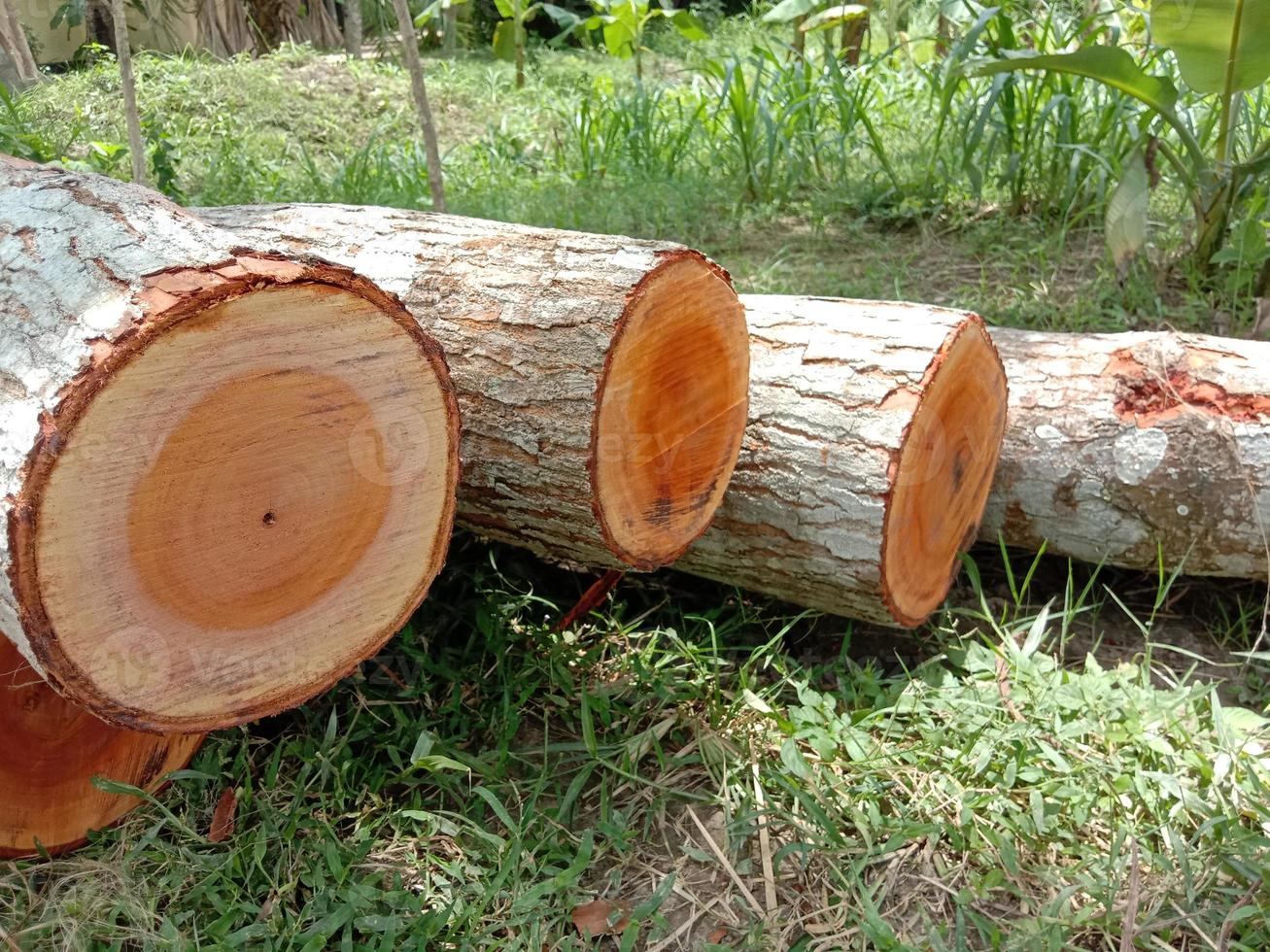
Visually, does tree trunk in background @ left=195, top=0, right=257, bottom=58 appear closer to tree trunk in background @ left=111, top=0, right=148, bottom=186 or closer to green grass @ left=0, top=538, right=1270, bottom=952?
tree trunk in background @ left=111, top=0, right=148, bottom=186

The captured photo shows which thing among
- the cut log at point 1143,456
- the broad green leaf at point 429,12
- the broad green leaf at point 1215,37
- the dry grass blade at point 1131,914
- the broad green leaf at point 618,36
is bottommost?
the dry grass blade at point 1131,914

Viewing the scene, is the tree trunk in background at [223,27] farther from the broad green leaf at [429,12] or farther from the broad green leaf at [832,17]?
the broad green leaf at [832,17]

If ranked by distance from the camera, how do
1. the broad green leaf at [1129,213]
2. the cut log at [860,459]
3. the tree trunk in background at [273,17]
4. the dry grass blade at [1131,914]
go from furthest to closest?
the tree trunk in background at [273,17] → the broad green leaf at [1129,213] → the cut log at [860,459] → the dry grass blade at [1131,914]

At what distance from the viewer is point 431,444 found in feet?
6.02

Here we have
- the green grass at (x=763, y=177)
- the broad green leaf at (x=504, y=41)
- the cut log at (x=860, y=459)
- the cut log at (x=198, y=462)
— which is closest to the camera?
the cut log at (x=198, y=462)

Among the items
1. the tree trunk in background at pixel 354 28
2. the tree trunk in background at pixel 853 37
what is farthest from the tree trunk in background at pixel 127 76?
the tree trunk in background at pixel 354 28

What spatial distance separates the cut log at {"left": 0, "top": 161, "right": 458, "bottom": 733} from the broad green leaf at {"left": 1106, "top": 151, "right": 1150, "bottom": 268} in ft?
7.79

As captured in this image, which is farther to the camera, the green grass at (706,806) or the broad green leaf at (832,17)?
the broad green leaf at (832,17)

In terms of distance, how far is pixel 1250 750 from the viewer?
2129mm

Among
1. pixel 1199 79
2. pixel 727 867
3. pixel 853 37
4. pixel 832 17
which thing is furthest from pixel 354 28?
pixel 727 867

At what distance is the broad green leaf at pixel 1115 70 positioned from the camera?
3.04m

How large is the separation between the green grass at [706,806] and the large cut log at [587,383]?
364 mm

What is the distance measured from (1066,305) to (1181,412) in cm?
114

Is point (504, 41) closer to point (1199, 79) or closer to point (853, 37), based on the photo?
point (853, 37)
